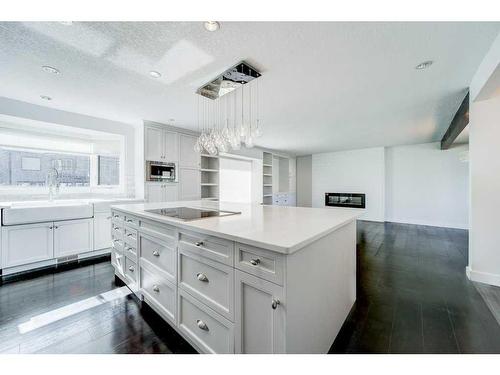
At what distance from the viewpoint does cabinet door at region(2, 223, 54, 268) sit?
256cm

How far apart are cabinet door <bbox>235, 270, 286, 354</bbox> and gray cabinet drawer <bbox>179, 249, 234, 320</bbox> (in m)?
0.06

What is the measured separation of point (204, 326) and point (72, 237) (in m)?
2.88

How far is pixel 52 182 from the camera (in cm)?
339

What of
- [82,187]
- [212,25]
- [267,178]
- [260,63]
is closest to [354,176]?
[267,178]

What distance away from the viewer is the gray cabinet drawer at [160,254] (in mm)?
1506

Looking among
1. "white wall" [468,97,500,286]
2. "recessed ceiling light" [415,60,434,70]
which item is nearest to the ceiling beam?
"white wall" [468,97,500,286]

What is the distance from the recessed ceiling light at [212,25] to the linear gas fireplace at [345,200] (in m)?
6.50

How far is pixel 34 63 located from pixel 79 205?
188 cm

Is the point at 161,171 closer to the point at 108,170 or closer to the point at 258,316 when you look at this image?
the point at 108,170

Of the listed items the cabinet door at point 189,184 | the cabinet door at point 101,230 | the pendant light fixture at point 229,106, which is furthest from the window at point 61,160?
the pendant light fixture at point 229,106

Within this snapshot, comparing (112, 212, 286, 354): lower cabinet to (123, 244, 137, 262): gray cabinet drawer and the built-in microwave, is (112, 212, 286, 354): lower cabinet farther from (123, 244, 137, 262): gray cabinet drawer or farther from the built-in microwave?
the built-in microwave

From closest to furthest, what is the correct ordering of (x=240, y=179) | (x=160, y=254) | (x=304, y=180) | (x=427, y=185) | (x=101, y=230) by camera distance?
(x=160, y=254) → (x=101, y=230) → (x=427, y=185) → (x=240, y=179) → (x=304, y=180)

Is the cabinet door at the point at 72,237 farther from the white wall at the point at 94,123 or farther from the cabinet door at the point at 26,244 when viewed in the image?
the white wall at the point at 94,123

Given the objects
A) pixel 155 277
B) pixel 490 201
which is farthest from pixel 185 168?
pixel 490 201
